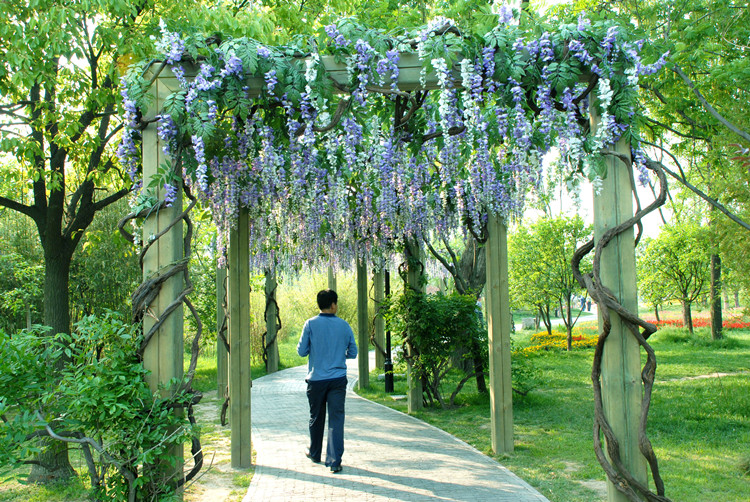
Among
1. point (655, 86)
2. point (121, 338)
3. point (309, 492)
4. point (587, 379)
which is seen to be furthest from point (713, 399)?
point (121, 338)

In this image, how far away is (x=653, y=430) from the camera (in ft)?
20.4

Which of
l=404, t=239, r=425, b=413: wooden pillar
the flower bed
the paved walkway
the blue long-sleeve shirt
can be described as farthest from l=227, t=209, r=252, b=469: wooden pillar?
the flower bed

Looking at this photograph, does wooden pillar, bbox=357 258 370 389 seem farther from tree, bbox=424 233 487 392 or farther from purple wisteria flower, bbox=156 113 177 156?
purple wisteria flower, bbox=156 113 177 156

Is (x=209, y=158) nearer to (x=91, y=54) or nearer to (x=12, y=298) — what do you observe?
(x=91, y=54)

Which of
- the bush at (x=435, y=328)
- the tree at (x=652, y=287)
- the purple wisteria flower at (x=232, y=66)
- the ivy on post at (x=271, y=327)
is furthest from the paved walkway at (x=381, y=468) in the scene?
the tree at (x=652, y=287)

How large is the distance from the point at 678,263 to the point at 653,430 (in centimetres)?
1306

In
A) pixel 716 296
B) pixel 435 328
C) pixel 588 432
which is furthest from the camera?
pixel 716 296

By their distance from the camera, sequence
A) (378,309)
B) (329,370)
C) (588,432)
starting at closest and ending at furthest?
(329,370) → (588,432) → (378,309)

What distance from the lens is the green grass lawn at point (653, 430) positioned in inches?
174

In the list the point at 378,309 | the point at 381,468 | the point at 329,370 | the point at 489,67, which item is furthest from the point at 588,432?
the point at 489,67

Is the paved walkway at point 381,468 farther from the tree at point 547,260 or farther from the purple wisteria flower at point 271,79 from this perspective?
the tree at point 547,260

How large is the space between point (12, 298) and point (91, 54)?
6.52 meters

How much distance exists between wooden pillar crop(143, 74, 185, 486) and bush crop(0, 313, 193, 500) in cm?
7

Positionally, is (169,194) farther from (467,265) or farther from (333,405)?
(467,265)
